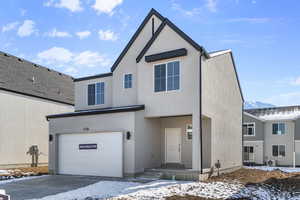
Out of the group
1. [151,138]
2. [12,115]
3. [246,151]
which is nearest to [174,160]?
[151,138]

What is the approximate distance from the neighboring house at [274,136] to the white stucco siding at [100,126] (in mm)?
20929

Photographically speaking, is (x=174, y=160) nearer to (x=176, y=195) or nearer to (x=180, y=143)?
(x=180, y=143)

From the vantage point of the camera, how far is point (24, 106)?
79.5 feet

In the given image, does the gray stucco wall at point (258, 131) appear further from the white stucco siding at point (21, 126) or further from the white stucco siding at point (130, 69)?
the white stucco siding at point (21, 126)

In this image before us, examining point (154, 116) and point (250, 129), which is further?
point (250, 129)

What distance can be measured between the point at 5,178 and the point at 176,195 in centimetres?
1040

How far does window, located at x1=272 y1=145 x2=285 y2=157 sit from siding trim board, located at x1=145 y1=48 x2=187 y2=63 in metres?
22.0

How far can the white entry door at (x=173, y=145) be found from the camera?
682 inches

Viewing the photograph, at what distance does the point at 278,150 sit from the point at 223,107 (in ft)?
54.9

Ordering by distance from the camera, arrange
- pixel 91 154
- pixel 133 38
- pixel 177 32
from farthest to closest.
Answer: pixel 133 38, pixel 91 154, pixel 177 32

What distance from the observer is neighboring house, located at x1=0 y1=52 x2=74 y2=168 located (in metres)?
22.6

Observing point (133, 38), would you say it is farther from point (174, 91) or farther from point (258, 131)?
point (258, 131)

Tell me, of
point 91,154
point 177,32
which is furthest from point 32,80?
point 177,32

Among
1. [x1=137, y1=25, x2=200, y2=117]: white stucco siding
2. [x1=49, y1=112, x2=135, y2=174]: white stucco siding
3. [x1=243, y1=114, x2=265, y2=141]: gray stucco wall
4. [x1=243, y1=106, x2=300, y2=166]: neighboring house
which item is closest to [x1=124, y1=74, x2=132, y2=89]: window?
[x1=137, y1=25, x2=200, y2=117]: white stucco siding
